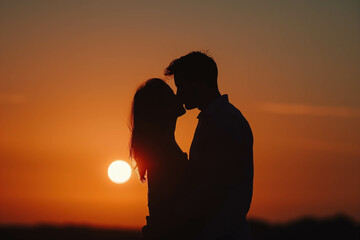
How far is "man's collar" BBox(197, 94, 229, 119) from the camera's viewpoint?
541cm

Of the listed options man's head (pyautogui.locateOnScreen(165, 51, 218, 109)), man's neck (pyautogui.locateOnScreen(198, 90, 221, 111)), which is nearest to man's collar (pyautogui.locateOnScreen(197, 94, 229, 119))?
man's neck (pyautogui.locateOnScreen(198, 90, 221, 111))

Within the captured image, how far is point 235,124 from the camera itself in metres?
5.23

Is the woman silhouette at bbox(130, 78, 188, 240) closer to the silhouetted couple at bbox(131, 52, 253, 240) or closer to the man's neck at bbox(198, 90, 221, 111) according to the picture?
the silhouetted couple at bbox(131, 52, 253, 240)

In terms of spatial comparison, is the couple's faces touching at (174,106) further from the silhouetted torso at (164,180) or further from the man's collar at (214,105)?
the man's collar at (214,105)

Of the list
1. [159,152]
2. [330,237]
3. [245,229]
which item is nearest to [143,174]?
[159,152]

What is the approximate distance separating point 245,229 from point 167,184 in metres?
0.91

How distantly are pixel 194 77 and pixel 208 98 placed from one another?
265mm

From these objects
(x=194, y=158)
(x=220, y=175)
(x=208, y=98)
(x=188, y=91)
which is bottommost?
(x=220, y=175)

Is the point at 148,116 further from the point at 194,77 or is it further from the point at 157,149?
the point at 194,77

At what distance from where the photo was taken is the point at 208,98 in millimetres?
5727

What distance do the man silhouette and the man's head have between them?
0.33 meters

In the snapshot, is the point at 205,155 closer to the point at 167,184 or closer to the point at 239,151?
the point at 239,151

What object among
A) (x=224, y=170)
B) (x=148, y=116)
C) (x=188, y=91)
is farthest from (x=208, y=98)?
(x=224, y=170)

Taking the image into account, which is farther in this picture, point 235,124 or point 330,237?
point 330,237
